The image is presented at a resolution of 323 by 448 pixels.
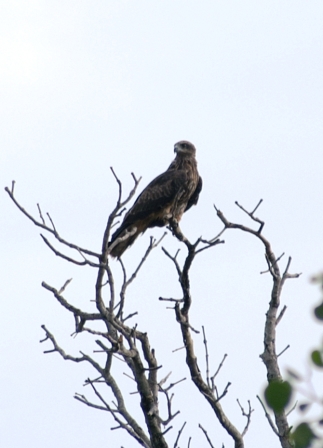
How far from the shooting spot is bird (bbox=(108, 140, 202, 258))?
943 centimetres

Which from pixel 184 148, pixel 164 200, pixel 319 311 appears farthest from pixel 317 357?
pixel 184 148

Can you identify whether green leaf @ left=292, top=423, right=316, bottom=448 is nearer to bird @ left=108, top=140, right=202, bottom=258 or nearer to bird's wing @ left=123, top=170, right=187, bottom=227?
bird @ left=108, top=140, right=202, bottom=258

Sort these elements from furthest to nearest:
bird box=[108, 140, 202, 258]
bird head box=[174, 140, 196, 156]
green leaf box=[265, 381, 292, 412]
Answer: bird head box=[174, 140, 196, 156] → bird box=[108, 140, 202, 258] → green leaf box=[265, 381, 292, 412]

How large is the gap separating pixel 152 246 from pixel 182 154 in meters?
6.28

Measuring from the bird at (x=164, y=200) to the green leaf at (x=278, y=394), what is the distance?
798cm

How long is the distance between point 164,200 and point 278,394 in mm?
8590

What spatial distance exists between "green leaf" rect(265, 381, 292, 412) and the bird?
26.2ft

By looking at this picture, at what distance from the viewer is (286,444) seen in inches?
169

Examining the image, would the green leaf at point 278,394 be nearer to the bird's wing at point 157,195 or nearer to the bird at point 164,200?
the bird at point 164,200

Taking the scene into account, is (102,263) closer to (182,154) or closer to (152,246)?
(152,246)

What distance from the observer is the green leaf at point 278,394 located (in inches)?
39.7

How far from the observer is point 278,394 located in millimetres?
1012

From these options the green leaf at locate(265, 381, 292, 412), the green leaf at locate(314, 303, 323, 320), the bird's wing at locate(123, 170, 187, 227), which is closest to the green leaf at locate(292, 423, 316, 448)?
the green leaf at locate(265, 381, 292, 412)

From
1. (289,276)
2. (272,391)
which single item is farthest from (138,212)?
(272,391)
